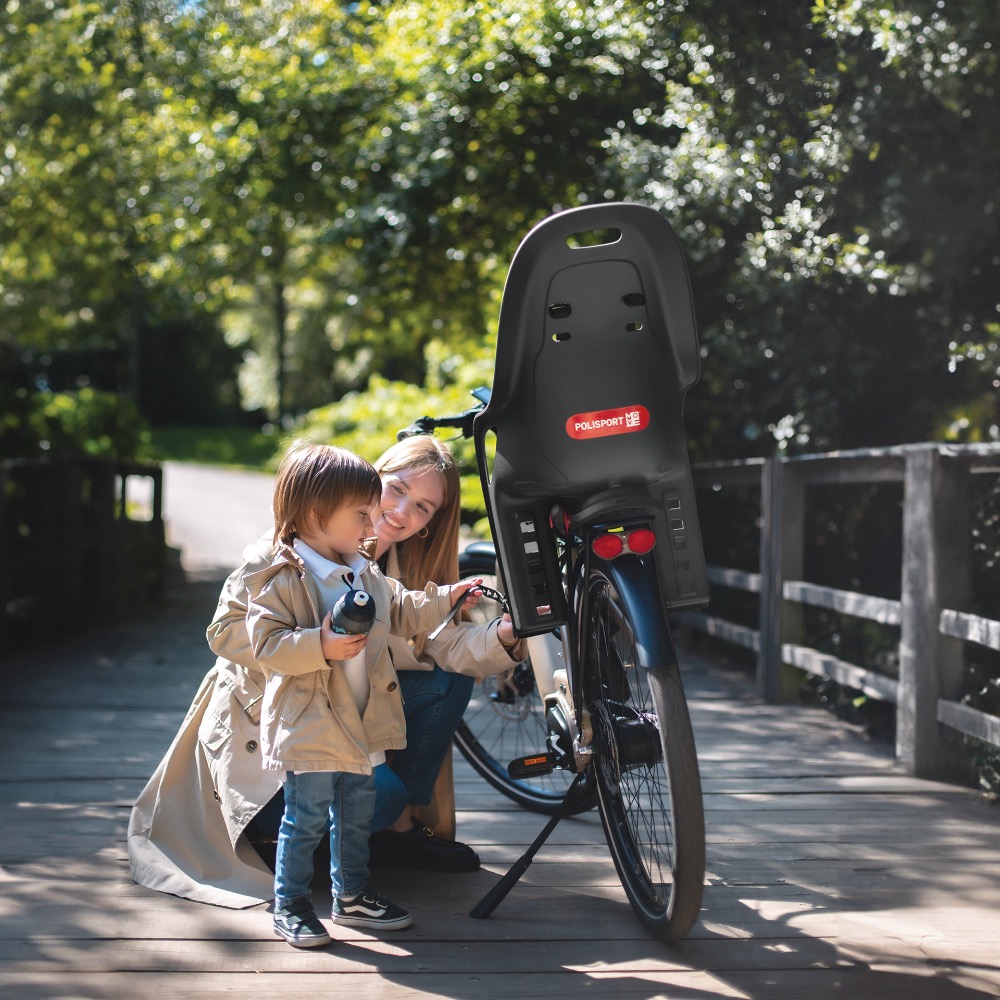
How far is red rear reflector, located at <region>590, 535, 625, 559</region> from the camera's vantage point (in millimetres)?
2850

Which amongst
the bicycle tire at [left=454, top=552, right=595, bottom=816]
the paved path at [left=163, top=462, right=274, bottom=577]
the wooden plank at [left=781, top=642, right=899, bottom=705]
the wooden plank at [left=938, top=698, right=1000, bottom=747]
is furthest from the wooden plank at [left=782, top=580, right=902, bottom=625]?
the paved path at [left=163, top=462, right=274, bottom=577]

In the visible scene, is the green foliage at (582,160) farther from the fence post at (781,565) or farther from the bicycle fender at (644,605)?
the bicycle fender at (644,605)

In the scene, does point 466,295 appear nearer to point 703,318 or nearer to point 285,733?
point 703,318

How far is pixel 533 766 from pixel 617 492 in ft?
3.05

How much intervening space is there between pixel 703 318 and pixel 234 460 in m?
25.8

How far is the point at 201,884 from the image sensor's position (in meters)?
3.25

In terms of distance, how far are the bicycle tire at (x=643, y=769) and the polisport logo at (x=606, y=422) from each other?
324mm

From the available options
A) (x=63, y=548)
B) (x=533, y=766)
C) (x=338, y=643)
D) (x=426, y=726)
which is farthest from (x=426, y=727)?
(x=63, y=548)

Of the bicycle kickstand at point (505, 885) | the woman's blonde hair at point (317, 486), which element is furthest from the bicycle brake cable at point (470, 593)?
the bicycle kickstand at point (505, 885)

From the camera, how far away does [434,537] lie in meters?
3.60

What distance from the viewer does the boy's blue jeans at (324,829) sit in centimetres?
293

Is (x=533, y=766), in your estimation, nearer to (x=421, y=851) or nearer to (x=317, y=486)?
(x=421, y=851)

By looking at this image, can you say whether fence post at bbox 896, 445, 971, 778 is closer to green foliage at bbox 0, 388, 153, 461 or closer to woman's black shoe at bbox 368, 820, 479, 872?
woman's black shoe at bbox 368, 820, 479, 872

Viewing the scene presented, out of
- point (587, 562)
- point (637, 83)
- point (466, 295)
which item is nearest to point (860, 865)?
point (587, 562)
